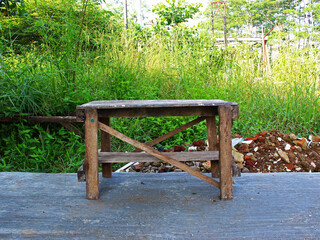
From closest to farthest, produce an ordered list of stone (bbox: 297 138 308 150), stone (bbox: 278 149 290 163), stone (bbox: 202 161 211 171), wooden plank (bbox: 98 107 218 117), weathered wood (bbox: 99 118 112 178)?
wooden plank (bbox: 98 107 218 117) → weathered wood (bbox: 99 118 112 178) → stone (bbox: 202 161 211 171) → stone (bbox: 278 149 290 163) → stone (bbox: 297 138 308 150)

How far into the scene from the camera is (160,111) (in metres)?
2.16

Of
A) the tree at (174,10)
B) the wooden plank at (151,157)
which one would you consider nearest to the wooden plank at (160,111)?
the wooden plank at (151,157)

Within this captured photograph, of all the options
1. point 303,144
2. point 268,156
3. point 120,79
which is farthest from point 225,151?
point 120,79

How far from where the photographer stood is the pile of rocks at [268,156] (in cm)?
303

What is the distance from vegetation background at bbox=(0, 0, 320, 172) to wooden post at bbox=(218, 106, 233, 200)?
65.9 inches

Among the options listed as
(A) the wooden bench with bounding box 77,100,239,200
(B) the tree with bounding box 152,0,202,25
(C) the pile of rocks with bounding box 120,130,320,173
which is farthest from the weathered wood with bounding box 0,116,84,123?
(B) the tree with bounding box 152,0,202,25

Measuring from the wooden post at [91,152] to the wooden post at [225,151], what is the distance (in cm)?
87

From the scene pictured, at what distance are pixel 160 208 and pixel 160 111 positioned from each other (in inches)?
26.8

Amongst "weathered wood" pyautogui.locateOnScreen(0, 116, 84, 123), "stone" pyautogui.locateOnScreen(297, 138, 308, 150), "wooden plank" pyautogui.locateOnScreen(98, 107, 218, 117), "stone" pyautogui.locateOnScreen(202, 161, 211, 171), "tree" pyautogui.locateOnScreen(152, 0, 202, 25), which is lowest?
"stone" pyautogui.locateOnScreen(202, 161, 211, 171)

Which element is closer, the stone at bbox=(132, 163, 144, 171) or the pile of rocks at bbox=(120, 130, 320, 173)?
the pile of rocks at bbox=(120, 130, 320, 173)

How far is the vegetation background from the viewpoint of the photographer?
10.8ft

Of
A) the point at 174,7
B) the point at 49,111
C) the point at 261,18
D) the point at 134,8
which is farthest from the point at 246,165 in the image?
the point at 134,8

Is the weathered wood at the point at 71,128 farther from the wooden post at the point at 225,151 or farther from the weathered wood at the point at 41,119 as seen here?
the wooden post at the point at 225,151

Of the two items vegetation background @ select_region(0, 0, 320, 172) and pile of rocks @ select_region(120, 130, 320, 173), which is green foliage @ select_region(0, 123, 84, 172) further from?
pile of rocks @ select_region(120, 130, 320, 173)
